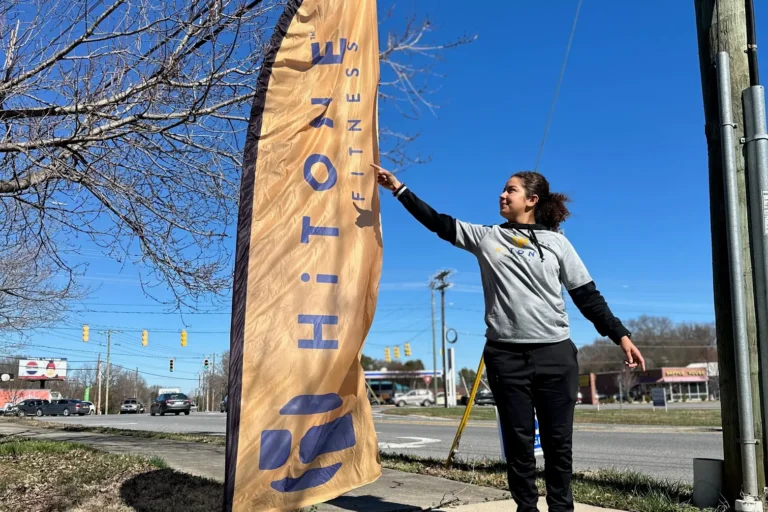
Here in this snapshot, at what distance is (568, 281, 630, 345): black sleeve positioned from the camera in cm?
305

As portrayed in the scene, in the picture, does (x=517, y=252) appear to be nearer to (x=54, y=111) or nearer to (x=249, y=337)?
(x=249, y=337)

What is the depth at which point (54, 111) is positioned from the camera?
5.55 metres

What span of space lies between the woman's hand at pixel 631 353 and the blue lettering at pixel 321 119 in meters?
1.89

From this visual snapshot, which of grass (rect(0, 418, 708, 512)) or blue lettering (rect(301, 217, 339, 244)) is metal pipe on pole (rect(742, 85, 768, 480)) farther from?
blue lettering (rect(301, 217, 339, 244))

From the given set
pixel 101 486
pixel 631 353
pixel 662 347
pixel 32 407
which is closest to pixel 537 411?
pixel 631 353

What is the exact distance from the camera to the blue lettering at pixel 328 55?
351 cm

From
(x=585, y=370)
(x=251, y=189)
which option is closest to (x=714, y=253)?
(x=251, y=189)

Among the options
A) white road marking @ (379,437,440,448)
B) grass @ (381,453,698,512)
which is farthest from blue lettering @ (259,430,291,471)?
white road marking @ (379,437,440,448)

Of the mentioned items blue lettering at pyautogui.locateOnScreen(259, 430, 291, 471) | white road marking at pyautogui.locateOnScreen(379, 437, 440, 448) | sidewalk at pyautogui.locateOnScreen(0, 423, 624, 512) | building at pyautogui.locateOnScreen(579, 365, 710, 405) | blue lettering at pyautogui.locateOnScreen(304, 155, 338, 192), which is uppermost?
blue lettering at pyautogui.locateOnScreen(304, 155, 338, 192)

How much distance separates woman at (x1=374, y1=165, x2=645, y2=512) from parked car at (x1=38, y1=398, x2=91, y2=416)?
51.1 metres

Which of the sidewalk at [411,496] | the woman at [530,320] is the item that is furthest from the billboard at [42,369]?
the woman at [530,320]

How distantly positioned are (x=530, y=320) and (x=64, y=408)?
2029 inches

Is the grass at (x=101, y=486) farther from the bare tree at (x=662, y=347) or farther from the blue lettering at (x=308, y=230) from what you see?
the bare tree at (x=662, y=347)

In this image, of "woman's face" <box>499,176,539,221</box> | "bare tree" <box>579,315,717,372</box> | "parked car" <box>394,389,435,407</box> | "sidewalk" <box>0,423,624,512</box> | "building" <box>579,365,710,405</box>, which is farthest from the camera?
"bare tree" <box>579,315,717,372</box>
